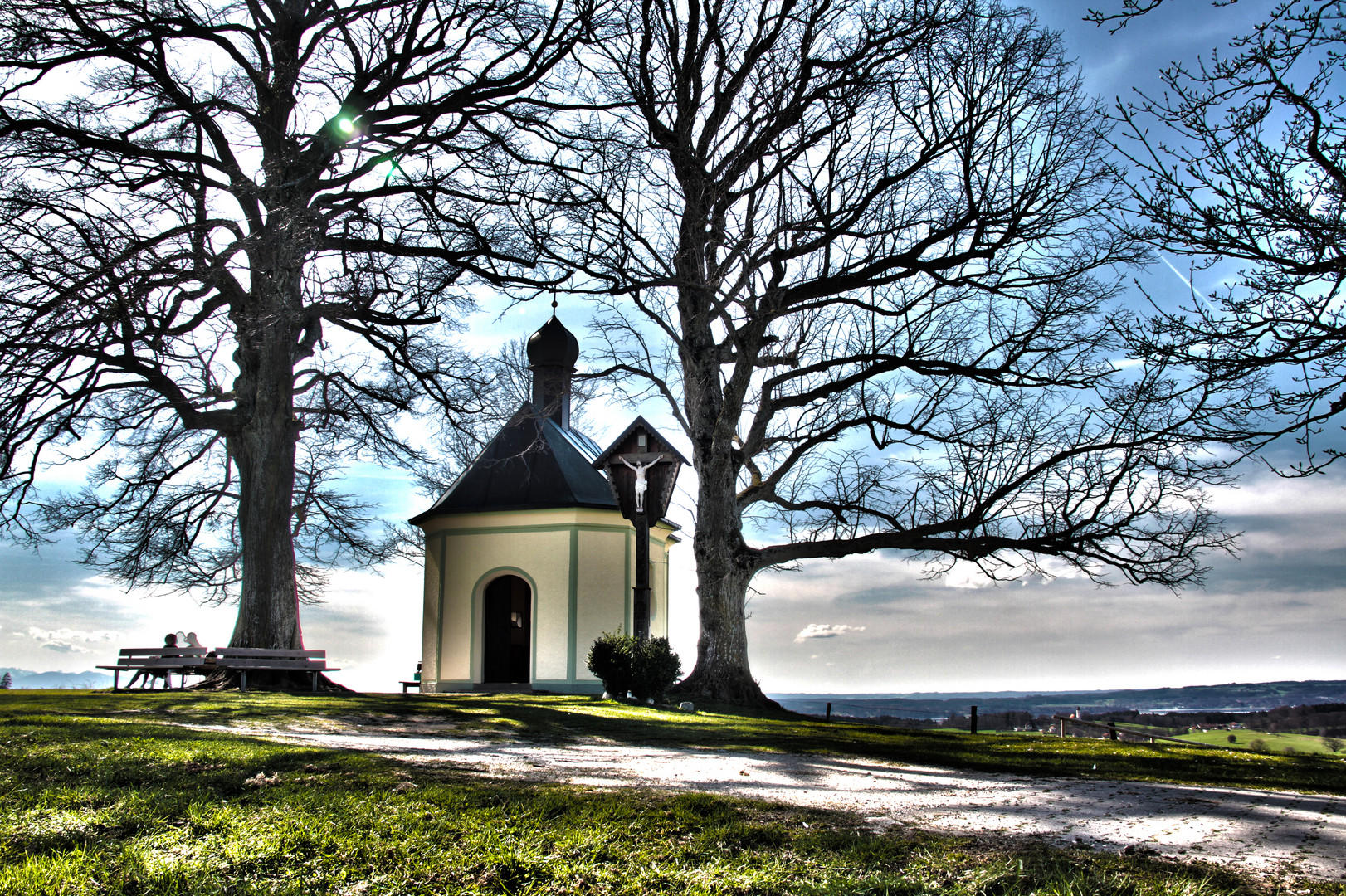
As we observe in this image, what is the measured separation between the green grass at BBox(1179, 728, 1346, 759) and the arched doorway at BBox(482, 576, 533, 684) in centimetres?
1439

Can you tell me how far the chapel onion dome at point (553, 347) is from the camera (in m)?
24.3

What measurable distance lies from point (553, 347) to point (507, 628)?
23.4 feet

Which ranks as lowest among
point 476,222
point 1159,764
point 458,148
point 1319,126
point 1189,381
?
point 1159,764

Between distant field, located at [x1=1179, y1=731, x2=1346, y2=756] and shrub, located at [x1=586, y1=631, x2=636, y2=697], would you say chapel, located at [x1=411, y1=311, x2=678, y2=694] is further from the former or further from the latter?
distant field, located at [x1=1179, y1=731, x2=1346, y2=756]

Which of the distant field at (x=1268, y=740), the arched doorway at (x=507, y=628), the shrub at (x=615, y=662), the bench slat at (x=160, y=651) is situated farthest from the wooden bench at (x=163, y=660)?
the distant field at (x=1268, y=740)

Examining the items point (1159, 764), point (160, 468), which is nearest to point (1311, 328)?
point (1159, 764)

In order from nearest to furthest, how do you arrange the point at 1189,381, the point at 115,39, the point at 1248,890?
the point at 1248,890 < the point at 1189,381 < the point at 115,39

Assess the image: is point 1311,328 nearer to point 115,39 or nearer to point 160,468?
point 115,39

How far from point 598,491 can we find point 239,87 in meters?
10.7

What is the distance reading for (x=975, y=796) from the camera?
19.3 ft

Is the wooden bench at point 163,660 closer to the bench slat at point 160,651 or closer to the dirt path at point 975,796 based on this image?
the bench slat at point 160,651

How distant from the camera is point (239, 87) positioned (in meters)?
16.5

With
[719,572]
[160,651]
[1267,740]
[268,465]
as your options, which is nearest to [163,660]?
[160,651]

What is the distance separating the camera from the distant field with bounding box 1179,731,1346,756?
510 inches
